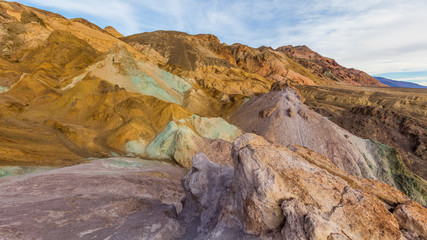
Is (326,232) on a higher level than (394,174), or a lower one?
higher

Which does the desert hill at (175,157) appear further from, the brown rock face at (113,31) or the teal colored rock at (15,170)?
the brown rock face at (113,31)

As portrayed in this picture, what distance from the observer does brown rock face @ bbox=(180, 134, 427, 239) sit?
2.96 meters

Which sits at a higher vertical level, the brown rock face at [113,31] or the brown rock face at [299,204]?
the brown rock face at [113,31]

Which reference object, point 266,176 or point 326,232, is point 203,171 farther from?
point 326,232

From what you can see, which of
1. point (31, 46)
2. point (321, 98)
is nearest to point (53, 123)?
point (31, 46)

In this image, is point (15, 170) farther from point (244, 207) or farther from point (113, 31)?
point (113, 31)

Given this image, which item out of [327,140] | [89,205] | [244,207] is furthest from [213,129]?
[244,207]

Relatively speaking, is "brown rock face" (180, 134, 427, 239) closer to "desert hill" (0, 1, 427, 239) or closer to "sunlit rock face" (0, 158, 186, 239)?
"desert hill" (0, 1, 427, 239)

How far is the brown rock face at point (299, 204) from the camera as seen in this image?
9.71ft

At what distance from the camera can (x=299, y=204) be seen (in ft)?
10.4

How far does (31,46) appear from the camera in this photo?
20641 mm

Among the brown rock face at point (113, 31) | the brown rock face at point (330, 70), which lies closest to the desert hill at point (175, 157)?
the brown rock face at point (113, 31)

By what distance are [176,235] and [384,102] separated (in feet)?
136

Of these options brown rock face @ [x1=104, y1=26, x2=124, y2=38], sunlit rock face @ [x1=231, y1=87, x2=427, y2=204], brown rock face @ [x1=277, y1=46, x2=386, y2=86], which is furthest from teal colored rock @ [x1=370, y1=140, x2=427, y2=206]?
brown rock face @ [x1=104, y1=26, x2=124, y2=38]
